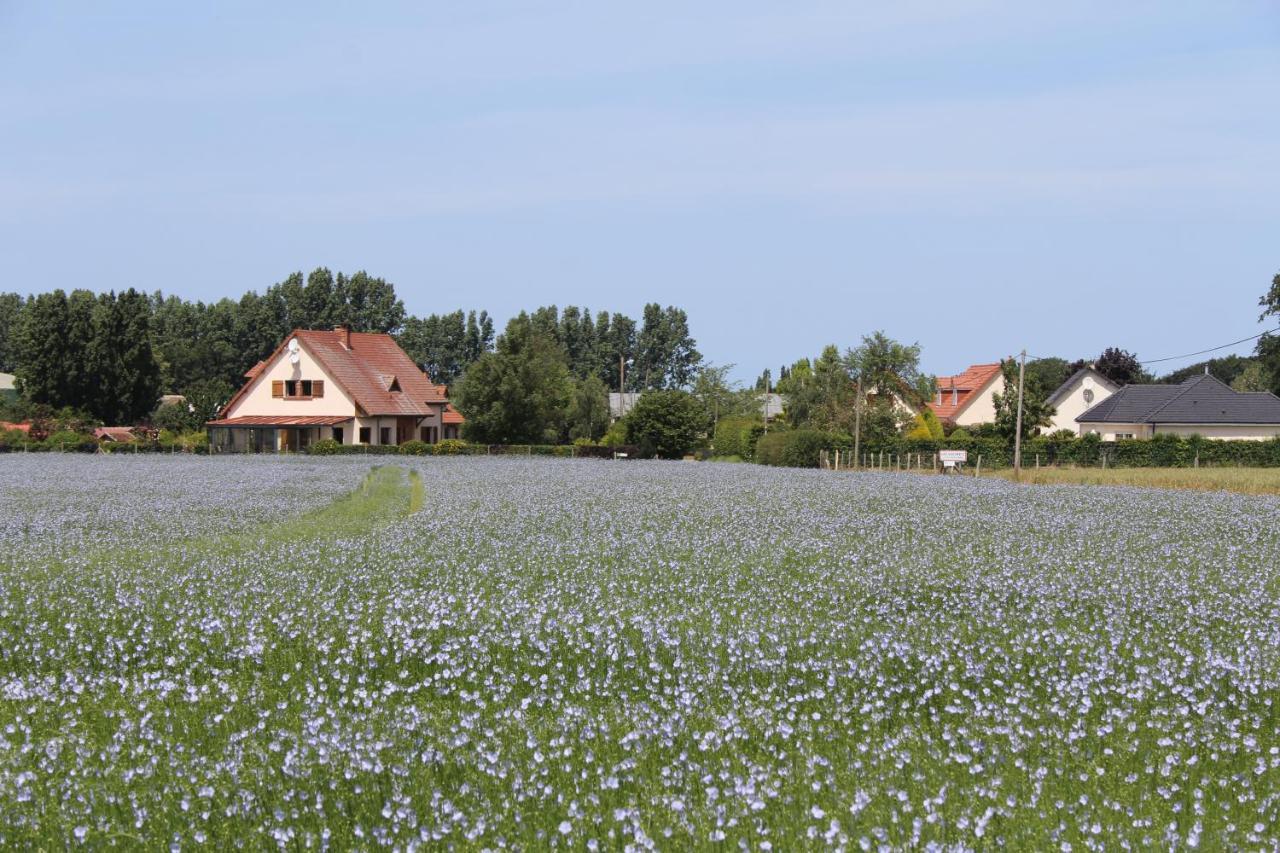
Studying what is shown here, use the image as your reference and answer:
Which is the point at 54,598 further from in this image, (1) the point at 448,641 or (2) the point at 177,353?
(2) the point at 177,353

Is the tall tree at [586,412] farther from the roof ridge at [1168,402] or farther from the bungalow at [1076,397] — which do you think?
the roof ridge at [1168,402]

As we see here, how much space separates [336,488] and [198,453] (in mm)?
37727

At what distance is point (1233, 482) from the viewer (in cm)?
4084

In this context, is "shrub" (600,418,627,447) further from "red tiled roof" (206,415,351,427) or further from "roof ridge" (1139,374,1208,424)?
"roof ridge" (1139,374,1208,424)

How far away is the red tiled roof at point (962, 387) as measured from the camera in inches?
3733

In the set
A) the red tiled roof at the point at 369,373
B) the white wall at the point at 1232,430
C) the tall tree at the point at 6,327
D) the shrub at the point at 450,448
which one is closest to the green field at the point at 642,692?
the shrub at the point at 450,448

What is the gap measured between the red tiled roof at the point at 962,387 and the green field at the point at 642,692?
78.3m

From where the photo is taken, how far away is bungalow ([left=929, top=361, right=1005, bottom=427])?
94062 millimetres

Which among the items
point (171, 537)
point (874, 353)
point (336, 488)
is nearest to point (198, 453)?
point (336, 488)

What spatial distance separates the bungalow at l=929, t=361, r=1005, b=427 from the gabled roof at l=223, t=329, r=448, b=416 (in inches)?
1579

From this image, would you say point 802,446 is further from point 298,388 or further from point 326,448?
point 298,388

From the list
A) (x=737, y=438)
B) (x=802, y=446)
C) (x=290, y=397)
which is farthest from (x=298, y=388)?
(x=802, y=446)

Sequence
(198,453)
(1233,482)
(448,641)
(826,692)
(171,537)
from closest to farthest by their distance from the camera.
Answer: (826,692) → (448,641) → (171,537) → (1233,482) → (198,453)

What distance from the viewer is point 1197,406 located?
7581 cm
